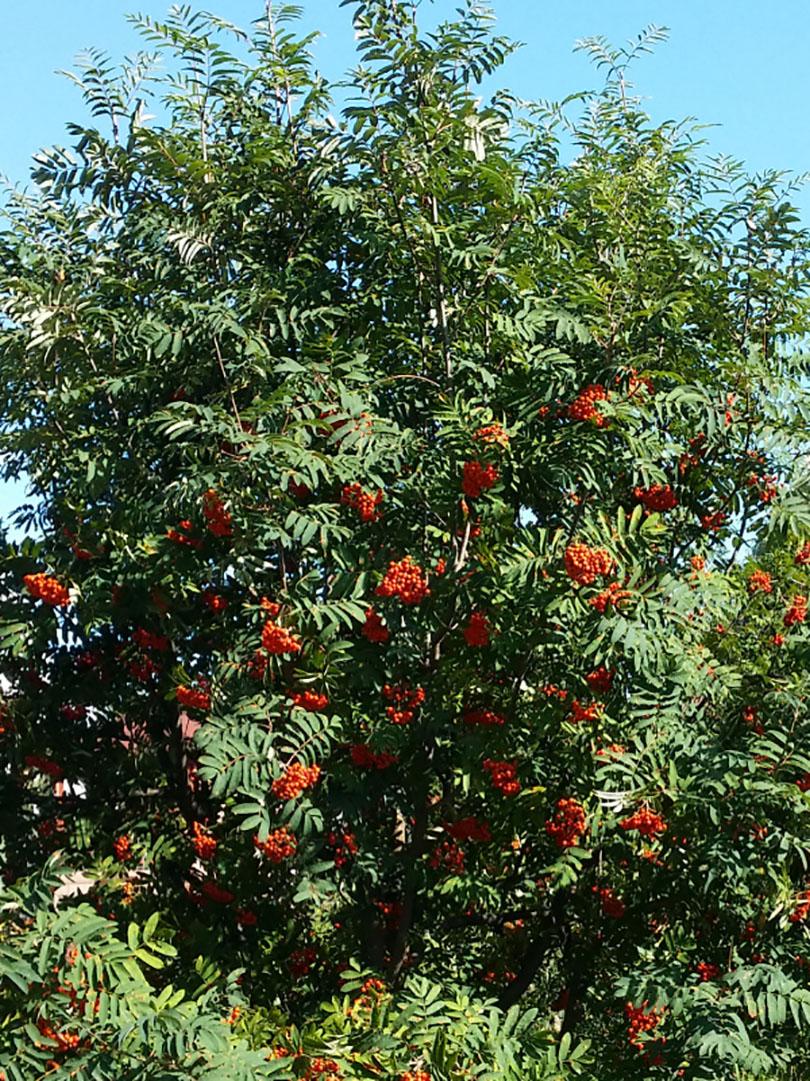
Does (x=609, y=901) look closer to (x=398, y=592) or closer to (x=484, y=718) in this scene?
(x=484, y=718)

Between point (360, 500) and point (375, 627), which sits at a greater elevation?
point (360, 500)

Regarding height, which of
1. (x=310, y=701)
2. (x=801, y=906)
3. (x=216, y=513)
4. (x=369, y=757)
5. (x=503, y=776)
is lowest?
(x=801, y=906)

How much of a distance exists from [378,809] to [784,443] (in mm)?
2353

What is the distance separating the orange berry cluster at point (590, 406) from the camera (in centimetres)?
443

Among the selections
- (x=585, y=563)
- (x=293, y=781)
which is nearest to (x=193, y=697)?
(x=293, y=781)

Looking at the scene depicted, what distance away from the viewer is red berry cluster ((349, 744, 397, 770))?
4.83 metres

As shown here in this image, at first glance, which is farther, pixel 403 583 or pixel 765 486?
pixel 765 486

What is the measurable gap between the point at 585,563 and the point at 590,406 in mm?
620

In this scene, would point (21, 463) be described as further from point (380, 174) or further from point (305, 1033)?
point (305, 1033)

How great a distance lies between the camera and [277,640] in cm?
443

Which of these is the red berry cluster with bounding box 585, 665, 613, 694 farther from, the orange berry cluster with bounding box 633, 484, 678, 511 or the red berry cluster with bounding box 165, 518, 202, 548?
the red berry cluster with bounding box 165, 518, 202, 548

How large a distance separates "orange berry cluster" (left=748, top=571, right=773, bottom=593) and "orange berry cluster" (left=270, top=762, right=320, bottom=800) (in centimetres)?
190

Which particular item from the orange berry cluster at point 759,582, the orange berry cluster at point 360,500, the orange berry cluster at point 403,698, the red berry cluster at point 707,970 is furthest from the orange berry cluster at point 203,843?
the orange berry cluster at point 759,582

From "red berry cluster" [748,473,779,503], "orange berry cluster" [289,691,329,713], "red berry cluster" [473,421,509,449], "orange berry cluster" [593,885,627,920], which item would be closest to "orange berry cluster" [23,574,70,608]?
"orange berry cluster" [289,691,329,713]
